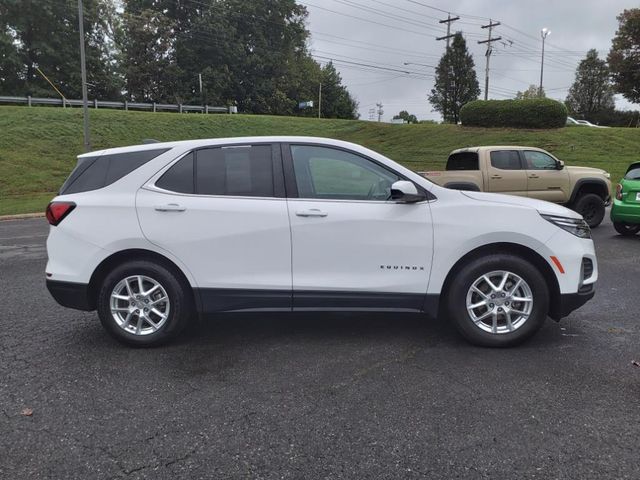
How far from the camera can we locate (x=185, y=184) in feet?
14.4

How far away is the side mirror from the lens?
4117 millimetres

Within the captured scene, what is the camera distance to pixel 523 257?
433 cm

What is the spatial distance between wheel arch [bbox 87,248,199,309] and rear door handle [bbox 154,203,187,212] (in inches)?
14.1

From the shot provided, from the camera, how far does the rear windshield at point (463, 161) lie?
11.2 m

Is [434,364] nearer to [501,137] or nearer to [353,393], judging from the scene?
[353,393]

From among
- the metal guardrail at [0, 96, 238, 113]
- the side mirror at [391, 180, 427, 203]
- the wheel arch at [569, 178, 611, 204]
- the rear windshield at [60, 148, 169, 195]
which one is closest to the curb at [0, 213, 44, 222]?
the rear windshield at [60, 148, 169, 195]

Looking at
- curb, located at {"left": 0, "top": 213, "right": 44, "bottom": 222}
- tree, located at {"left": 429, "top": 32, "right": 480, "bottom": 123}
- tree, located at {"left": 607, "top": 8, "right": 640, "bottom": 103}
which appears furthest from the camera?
tree, located at {"left": 429, "top": 32, "right": 480, "bottom": 123}

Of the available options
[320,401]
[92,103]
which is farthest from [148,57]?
[320,401]

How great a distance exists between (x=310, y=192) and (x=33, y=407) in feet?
8.19

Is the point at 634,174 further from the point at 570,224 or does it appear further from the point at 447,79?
the point at 447,79

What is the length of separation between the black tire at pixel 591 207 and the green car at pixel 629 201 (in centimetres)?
141

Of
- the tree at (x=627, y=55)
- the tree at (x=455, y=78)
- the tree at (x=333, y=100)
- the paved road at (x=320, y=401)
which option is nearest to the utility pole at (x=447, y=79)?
the tree at (x=455, y=78)

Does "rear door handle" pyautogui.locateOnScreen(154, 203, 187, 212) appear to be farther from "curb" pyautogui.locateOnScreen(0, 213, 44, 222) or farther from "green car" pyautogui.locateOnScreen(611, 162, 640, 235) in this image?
"curb" pyautogui.locateOnScreen(0, 213, 44, 222)

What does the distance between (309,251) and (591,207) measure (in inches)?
374
